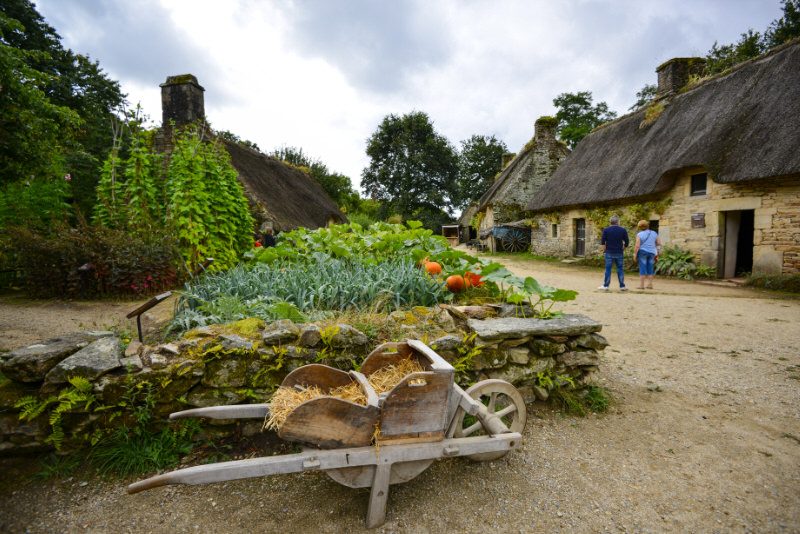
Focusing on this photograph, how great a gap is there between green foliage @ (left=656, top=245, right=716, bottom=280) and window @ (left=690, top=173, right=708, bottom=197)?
1.58m

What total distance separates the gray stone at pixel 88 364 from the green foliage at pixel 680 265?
12391 mm

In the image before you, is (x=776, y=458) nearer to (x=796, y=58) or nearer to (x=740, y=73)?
(x=796, y=58)

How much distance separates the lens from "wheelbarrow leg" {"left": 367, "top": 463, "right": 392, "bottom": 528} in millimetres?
1730

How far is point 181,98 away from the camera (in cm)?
1002

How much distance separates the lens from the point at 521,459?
2316 millimetres

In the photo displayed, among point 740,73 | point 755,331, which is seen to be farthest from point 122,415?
point 740,73

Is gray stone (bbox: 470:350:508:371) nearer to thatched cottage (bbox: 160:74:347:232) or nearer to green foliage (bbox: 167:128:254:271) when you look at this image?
green foliage (bbox: 167:128:254:271)

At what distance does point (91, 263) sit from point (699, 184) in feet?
47.1

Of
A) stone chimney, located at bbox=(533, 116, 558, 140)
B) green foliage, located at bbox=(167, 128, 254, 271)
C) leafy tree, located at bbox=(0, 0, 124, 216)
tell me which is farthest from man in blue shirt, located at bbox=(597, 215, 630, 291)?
stone chimney, located at bbox=(533, 116, 558, 140)

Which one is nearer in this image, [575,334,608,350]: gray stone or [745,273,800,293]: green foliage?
[575,334,608,350]: gray stone

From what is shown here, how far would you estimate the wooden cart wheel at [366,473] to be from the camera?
68.2 inches

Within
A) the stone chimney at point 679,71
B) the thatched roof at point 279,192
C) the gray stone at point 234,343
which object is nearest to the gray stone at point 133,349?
the gray stone at point 234,343

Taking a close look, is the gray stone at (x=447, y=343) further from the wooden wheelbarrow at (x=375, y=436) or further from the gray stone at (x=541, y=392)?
the gray stone at (x=541, y=392)

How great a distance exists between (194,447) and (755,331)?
6512mm
